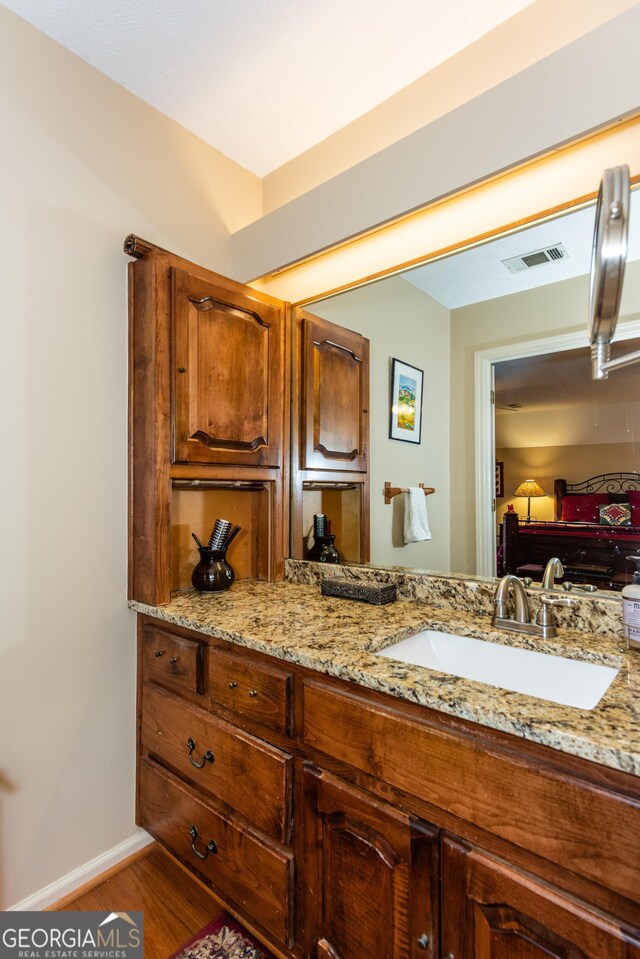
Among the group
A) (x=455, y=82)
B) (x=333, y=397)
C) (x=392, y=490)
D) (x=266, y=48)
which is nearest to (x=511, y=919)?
(x=392, y=490)

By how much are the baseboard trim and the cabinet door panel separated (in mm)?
1247

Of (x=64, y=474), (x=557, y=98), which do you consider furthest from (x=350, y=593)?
(x=557, y=98)

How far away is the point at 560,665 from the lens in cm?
117

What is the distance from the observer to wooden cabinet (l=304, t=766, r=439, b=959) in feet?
3.05

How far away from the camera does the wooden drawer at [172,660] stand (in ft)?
4.77

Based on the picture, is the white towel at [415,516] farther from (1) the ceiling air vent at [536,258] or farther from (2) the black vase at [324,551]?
(1) the ceiling air vent at [536,258]

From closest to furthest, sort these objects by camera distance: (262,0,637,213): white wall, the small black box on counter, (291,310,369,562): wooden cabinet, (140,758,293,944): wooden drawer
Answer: (140,758,293,944): wooden drawer < (262,0,637,213): white wall < the small black box on counter < (291,310,369,562): wooden cabinet

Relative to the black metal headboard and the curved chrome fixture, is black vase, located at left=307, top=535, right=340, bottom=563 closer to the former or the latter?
the black metal headboard

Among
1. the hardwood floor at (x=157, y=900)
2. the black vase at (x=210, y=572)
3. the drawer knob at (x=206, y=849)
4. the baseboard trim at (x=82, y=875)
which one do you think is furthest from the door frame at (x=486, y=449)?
the baseboard trim at (x=82, y=875)

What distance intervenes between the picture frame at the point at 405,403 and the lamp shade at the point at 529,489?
0.40 m

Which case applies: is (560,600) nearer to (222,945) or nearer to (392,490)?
(392,490)

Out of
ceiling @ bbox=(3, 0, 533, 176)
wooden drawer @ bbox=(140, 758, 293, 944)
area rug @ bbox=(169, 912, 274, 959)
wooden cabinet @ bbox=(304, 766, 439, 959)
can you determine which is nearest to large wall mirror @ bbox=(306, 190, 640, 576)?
ceiling @ bbox=(3, 0, 533, 176)

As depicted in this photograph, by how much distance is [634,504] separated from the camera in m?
1.27

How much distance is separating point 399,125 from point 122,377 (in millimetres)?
1303
